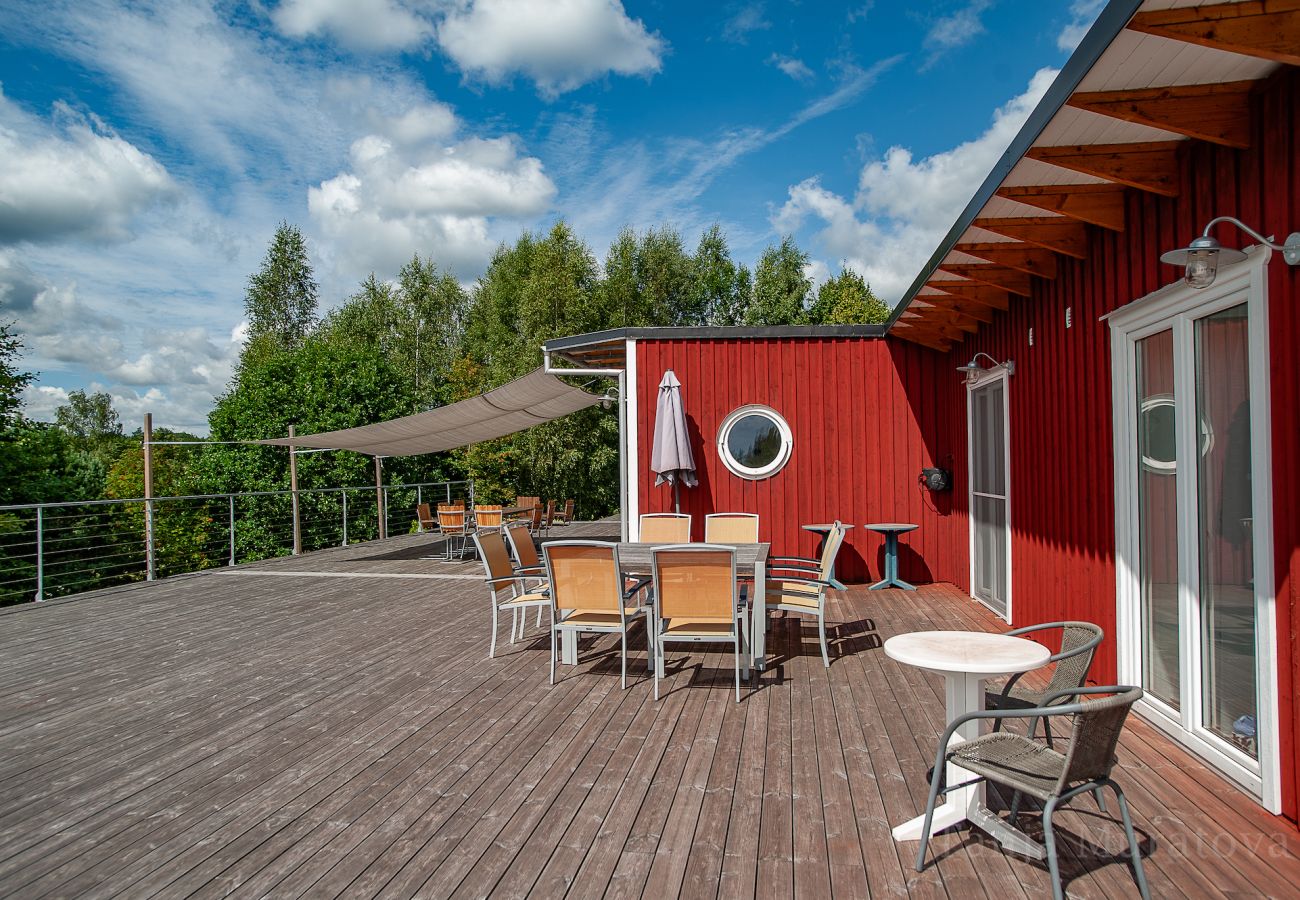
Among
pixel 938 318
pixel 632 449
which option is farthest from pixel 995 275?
pixel 632 449

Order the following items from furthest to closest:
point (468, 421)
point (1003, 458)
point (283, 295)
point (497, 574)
A: point (283, 295)
point (468, 421)
point (1003, 458)
point (497, 574)

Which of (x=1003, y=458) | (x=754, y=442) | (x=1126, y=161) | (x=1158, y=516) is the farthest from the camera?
(x=754, y=442)

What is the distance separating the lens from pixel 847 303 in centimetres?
2130

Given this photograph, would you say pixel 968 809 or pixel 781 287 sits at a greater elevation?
pixel 781 287

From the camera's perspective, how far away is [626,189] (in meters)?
19.6

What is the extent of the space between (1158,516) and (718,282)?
18.7 m

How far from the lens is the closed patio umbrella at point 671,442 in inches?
279

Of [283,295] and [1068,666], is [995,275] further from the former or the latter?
[283,295]

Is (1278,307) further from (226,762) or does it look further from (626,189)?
(626,189)

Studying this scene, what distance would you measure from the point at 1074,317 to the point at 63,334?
316 ft

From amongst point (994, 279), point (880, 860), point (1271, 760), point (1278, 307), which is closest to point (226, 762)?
point (880, 860)

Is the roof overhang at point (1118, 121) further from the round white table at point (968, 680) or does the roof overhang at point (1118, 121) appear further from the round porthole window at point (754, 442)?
the round porthole window at point (754, 442)

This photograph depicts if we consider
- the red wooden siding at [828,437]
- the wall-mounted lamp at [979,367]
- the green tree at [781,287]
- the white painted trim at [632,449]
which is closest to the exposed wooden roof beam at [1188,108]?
the wall-mounted lamp at [979,367]

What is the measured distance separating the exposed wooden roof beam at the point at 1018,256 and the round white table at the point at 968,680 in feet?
8.56
